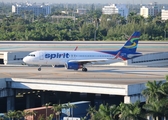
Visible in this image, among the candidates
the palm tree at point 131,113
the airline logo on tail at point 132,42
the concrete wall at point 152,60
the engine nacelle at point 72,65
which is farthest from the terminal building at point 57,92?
the concrete wall at point 152,60

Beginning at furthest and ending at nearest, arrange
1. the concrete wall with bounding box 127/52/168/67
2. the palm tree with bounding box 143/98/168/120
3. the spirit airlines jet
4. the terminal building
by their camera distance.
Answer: the concrete wall with bounding box 127/52/168/67, the spirit airlines jet, the terminal building, the palm tree with bounding box 143/98/168/120

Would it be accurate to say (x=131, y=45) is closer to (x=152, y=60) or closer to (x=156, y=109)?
(x=152, y=60)

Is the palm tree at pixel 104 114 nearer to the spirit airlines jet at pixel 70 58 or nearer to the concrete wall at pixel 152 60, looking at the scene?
the spirit airlines jet at pixel 70 58

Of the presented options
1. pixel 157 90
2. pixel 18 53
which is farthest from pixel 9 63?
pixel 157 90

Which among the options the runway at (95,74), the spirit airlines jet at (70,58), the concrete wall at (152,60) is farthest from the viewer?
the concrete wall at (152,60)

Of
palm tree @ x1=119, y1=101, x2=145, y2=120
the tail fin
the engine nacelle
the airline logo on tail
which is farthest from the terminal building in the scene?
the airline logo on tail

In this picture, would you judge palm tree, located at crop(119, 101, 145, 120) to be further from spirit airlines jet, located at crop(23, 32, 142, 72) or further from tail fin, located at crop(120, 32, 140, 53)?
tail fin, located at crop(120, 32, 140, 53)

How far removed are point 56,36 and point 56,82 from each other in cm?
10952

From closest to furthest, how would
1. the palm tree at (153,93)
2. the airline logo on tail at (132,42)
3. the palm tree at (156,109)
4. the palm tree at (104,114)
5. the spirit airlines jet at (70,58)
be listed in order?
1. the palm tree at (104,114)
2. the palm tree at (156,109)
3. the palm tree at (153,93)
4. the spirit airlines jet at (70,58)
5. the airline logo on tail at (132,42)

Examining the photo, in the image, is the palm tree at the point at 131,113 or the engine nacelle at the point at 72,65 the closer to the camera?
the palm tree at the point at 131,113

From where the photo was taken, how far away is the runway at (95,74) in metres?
81.9

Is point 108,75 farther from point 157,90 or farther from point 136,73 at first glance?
point 157,90

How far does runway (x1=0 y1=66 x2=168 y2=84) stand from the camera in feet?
269

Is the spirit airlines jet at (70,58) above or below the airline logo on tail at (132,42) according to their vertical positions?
below
